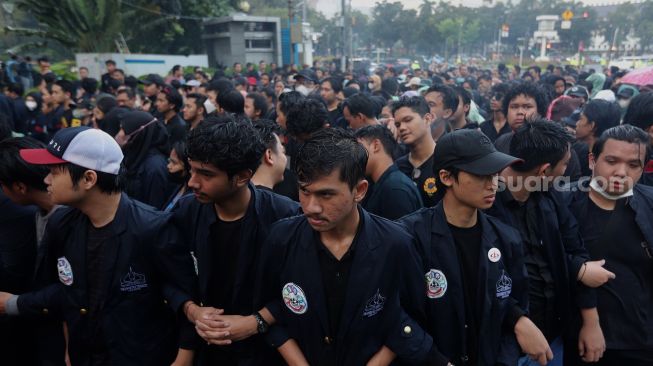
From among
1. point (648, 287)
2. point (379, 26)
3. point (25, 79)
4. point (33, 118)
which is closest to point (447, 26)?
point (379, 26)

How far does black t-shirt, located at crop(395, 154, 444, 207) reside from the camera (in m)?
3.86

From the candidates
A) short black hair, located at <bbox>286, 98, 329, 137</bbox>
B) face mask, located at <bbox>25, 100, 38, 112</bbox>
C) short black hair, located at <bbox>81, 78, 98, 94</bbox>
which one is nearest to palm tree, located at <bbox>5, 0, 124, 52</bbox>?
short black hair, located at <bbox>81, 78, 98, 94</bbox>

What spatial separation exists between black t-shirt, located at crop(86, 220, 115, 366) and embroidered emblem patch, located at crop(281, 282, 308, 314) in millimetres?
991

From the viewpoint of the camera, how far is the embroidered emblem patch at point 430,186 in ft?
12.7

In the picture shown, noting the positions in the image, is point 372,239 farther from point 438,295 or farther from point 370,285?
point 438,295

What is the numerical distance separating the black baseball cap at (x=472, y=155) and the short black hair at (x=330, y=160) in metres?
0.50

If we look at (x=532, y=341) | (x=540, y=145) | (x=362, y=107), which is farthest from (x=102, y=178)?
(x=362, y=107)

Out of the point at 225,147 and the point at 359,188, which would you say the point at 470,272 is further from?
the point at 225,147

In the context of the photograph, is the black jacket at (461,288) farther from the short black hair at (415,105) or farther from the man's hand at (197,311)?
the short black hair at (415,105)

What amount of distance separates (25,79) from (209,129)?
1663cm

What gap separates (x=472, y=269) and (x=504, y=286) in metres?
0.18

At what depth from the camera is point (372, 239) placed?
7.22ft

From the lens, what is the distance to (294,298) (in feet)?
7.36

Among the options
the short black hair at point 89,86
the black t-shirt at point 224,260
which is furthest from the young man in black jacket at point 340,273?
the short black hair at point 89,86
